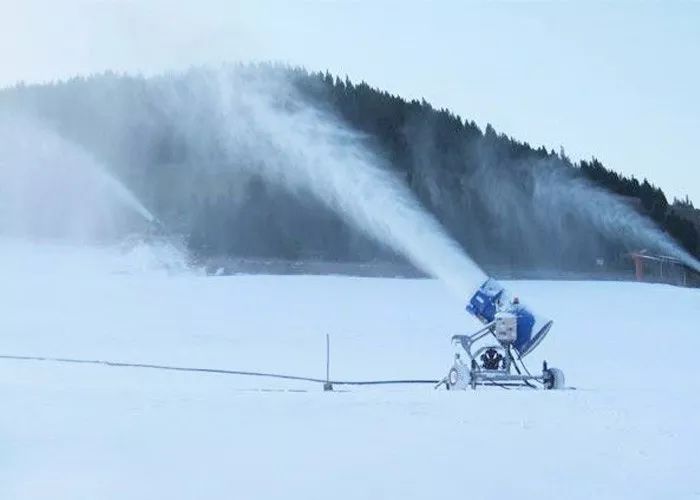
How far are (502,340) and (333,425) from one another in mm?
5047

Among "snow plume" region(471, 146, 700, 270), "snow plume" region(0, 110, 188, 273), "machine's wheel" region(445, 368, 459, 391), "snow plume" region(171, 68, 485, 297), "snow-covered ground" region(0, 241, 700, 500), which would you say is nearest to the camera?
"snow-covered ground" region(0, 241, 700, 500)

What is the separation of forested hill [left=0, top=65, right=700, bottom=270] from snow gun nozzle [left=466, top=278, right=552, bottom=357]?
24097 mm

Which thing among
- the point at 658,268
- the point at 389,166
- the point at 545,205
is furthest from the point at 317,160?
the point at 658,268

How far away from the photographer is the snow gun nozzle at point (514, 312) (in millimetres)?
12586

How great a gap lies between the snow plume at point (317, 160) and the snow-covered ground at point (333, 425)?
244 centimetres

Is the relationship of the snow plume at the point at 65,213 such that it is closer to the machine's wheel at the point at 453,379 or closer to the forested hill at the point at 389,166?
the forested hill at the point at 389,166

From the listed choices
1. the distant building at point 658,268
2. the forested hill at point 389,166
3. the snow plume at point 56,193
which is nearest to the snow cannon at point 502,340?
the forested hill at point 389,166

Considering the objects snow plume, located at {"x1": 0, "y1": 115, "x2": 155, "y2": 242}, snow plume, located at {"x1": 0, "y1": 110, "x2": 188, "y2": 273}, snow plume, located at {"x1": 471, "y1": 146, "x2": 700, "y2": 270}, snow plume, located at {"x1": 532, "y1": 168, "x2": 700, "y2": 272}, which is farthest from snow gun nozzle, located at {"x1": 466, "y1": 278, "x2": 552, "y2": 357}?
snow plume, located at {"x1": 0, "y1": 115, "x2": 155, "y2": 242}

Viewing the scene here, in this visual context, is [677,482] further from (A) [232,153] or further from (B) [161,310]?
(A) [232,153]

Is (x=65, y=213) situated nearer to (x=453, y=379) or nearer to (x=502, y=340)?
(x=453, y=379)

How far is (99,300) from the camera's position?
2733 cm

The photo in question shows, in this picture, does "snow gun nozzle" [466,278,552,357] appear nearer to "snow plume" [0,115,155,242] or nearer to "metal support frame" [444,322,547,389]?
"metal support frame" [444,322,547,389]

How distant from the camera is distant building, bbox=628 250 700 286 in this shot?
1631 inches

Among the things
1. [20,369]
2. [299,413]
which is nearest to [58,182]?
[20,369]
